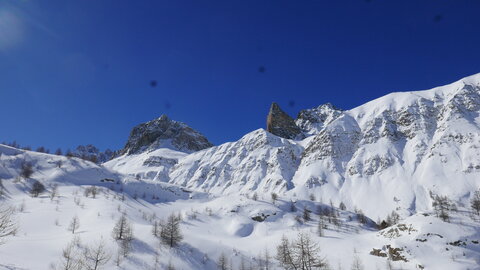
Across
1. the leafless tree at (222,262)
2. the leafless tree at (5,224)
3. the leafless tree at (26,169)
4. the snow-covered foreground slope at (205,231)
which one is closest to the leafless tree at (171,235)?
the snow-covered foreground slope at (205,231)

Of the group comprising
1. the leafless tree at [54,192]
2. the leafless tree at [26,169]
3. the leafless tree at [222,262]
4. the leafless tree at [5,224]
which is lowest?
the leafless tree at [222,262]

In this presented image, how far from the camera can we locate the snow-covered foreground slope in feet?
178

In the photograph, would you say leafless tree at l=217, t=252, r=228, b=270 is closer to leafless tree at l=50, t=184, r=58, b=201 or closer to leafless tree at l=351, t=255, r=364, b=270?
leafless tree at l=351, t=255, r=364, b=270

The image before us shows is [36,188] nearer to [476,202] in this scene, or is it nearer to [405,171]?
[476,202]

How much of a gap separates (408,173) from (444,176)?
1736 cm

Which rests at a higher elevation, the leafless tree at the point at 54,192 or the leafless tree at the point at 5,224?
the leafless tree at the point at 54,192

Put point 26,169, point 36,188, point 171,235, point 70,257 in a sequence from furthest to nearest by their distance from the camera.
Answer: point 26,169 → point 36,188 → point 171,235 → point 70,257

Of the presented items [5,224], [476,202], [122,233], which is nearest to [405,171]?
[476,202]

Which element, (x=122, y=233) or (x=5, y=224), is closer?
(x=5, y=224)

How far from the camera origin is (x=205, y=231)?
87438 millimetres

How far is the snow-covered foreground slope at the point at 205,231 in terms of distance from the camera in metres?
54.3

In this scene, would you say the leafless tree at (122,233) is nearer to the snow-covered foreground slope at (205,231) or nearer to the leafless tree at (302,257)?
the snow-covered foreground slope at (205,231)

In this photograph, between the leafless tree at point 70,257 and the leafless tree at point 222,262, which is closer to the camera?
the leafless tree at point 70,257

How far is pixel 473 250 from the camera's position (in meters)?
56.1
